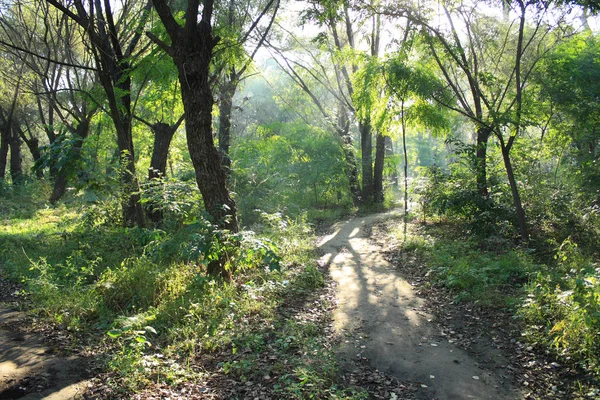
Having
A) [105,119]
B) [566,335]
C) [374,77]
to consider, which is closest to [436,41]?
[374,77]

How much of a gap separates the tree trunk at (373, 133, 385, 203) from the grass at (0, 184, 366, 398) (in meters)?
9.99

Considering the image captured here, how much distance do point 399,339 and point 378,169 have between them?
13.1 m

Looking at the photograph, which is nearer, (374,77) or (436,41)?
(436,41)

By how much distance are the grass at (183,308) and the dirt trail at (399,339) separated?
446mm

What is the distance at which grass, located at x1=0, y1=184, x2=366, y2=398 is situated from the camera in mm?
4469

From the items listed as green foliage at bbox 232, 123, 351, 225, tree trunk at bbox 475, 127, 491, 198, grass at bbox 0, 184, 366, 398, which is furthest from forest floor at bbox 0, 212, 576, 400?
green foliage at bbox 232, 123, 351, 225

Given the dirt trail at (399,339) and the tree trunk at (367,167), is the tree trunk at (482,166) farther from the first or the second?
the tree trunk at (367,167)

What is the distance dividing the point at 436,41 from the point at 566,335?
7899mm

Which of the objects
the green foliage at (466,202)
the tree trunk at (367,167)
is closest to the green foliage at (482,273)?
the green foliage at (466,202)

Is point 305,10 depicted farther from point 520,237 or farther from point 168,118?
point 520,237

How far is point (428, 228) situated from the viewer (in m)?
11.9

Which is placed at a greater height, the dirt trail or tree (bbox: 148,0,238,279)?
tree (bbox: 148,0,238,279)

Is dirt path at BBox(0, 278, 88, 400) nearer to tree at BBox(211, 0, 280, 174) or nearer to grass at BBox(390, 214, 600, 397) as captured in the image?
tree at BBox(211, 0, 280, 174)

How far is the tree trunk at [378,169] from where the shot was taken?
58.7ft
